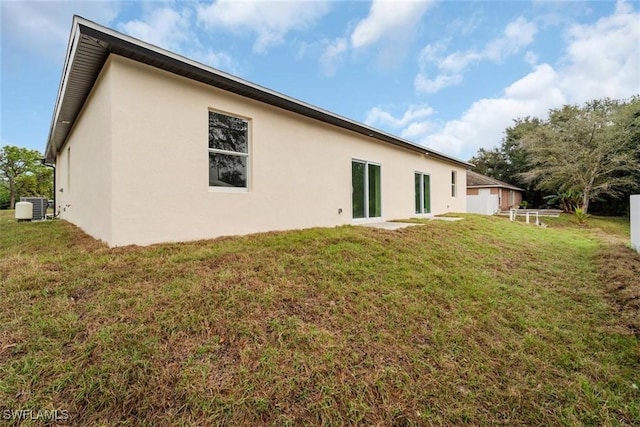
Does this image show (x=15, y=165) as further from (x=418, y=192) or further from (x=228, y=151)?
(x=418, y=192)

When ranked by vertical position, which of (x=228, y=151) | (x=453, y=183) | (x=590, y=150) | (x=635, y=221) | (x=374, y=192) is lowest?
(x=635, y=221)

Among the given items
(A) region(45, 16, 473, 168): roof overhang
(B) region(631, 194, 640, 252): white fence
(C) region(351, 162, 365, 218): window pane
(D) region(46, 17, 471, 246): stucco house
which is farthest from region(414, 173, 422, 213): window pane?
(B) region(631, 194, 640, 252): white fence

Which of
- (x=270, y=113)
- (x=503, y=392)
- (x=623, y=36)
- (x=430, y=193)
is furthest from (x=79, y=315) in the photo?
(x=623, y=36)

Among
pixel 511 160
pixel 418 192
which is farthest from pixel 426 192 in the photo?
pixel 511 160

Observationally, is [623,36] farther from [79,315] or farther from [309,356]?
[79,315]

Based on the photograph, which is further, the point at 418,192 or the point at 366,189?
the point at 418,192

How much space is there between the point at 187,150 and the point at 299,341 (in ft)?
13.8

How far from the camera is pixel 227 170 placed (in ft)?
19.8

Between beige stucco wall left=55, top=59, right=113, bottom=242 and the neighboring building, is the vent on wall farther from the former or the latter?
the neighboring building

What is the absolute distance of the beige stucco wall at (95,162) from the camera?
4723 millimetres

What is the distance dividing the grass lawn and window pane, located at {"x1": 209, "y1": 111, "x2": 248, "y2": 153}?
2.28 meters

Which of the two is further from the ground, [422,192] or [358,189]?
[422,192]

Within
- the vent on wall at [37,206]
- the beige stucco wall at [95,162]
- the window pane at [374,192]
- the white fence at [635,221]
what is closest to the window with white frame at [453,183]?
the window pane at [374,192]

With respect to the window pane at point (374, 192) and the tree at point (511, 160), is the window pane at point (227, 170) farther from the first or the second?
the tree at point (511, 160)
